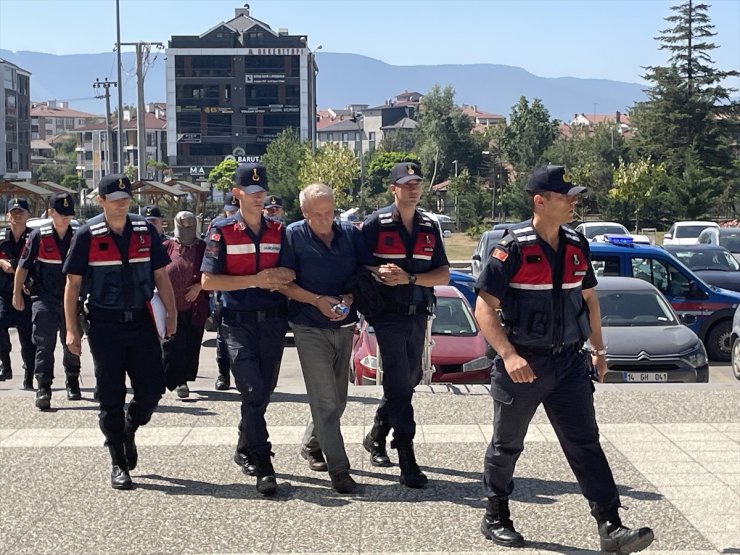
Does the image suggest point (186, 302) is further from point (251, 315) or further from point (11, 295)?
point (251, 315)

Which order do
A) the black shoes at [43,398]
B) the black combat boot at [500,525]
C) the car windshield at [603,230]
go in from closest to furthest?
the black combat boot at [500,525] < the black shoes at [43,398] < the car windshield at [603,230]

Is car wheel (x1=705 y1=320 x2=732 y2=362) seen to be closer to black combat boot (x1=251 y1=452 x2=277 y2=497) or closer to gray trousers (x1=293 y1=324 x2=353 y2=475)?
gray trousers (x1=293 y1=324 x2=353 y2=475)

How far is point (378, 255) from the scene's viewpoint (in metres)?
7.30

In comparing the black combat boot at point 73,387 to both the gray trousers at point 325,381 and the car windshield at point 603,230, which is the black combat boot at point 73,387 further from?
the car windshield at point 603,230

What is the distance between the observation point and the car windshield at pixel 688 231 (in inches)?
1423

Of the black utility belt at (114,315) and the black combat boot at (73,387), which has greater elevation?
the black utility belt at (114,315)

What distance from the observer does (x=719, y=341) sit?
1591 centimetres

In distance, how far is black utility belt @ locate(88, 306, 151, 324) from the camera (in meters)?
7.21

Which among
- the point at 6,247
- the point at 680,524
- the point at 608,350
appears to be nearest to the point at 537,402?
the point at 680,524

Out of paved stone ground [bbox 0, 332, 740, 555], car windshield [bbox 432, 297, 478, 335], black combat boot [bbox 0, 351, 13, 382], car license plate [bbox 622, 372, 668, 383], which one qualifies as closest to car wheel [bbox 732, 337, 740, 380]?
car license plate [bbox 622, 372, 668, 383]

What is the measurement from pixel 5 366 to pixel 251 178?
6602mm

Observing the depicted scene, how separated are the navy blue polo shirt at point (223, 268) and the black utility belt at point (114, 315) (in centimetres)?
52

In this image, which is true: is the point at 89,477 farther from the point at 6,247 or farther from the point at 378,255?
the point at 6,247

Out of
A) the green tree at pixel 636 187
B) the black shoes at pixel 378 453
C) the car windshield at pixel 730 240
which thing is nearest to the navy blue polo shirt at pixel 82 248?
the black shoes at pixel 378 453
